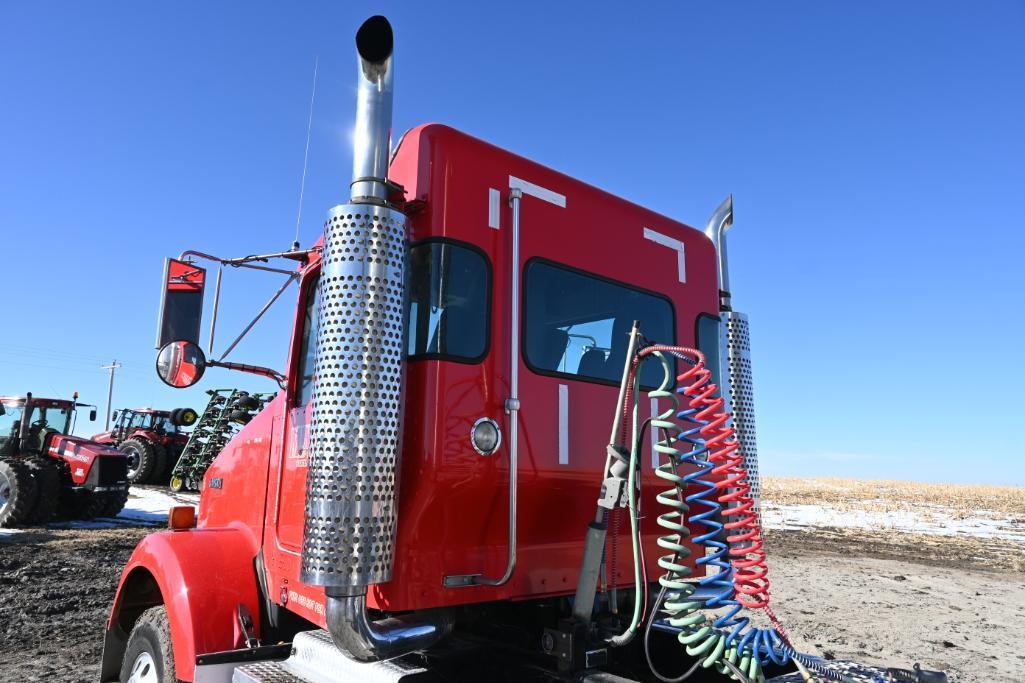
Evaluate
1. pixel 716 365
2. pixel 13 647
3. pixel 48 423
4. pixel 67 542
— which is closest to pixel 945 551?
pixel 716 365

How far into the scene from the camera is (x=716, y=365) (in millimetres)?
3982

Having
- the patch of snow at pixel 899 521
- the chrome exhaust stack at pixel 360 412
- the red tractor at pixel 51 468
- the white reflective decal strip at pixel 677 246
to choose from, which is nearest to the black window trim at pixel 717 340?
the white reflective decal strip at pixel 677 246

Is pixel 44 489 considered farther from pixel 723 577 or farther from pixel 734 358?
pixel 723 577

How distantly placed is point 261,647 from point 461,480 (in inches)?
51.3

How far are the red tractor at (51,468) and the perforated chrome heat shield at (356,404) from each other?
15.6m

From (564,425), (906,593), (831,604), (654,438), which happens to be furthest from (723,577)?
(906,593)

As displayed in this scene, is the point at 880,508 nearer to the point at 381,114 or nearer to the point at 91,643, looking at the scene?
the point at 91,643

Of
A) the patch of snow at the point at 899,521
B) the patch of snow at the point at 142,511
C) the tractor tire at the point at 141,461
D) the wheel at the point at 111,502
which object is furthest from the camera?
the tractor tire at the point at 141,461

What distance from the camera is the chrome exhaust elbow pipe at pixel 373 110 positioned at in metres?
2.60

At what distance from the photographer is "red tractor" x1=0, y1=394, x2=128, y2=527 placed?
47.4 ft

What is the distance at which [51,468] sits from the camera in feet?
49.2

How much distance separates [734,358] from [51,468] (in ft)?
52.8

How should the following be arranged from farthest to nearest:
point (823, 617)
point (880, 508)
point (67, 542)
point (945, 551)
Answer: point (880, 508)
point (945, 551)
point (67, 542)
point (823, 617)

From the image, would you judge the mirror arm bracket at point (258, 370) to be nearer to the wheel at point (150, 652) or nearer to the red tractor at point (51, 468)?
the wheel at point (150, 652)
